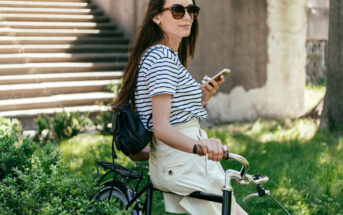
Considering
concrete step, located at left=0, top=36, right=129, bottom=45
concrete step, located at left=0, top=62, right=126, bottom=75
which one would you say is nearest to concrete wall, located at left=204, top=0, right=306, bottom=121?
concrete step, located at left=0, top=62, right=126, bottom=75

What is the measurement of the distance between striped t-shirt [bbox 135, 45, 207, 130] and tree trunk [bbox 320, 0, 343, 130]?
4691mm

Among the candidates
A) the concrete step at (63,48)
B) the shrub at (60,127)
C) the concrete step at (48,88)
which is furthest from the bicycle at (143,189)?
the concrete step at (63,48)

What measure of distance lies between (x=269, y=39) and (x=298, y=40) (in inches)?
22.9

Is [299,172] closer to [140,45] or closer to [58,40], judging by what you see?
[140,45]

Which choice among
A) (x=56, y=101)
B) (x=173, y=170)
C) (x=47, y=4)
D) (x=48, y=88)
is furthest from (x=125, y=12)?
(x=173, y=170)

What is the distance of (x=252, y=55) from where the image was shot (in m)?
8.89

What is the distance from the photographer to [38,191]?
2.96 metres

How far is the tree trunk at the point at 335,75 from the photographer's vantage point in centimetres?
690

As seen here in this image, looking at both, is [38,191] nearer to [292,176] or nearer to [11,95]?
[292,176]

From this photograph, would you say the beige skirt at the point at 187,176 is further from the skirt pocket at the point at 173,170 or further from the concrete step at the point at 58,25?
the concrete step at the point at 58,25

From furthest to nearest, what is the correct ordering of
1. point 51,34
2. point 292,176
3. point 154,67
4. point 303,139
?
point 51,34
point 303,139
point 292,176
point 154,67

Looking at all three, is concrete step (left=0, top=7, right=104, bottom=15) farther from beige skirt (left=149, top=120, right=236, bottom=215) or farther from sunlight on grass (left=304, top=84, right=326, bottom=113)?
beige skirt (left=149, top=120, right=236, bottom=215)

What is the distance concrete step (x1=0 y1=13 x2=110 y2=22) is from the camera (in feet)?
37.8

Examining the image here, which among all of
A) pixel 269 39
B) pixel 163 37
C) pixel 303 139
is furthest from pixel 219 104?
pixel 163 37
